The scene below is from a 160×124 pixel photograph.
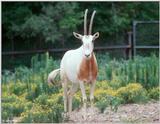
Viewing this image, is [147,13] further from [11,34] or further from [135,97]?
[135,97]

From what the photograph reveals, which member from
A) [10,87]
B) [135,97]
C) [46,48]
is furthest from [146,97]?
[46,48]

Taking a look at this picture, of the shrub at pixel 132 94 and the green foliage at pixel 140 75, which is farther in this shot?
the green foliage at pixel 140 75

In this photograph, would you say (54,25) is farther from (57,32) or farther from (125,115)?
(125,115)

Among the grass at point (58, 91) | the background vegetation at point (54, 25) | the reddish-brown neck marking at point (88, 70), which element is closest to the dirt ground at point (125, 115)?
the grass at point (58, 91)

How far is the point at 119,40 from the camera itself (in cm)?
2062

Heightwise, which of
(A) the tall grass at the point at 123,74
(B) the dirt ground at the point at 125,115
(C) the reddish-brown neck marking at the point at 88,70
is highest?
(A) the tall grass at the point at 123,74

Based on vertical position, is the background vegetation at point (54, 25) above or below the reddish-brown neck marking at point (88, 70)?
above

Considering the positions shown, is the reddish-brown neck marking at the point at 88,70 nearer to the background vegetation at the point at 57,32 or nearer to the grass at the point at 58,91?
the grass at the point at 58,91

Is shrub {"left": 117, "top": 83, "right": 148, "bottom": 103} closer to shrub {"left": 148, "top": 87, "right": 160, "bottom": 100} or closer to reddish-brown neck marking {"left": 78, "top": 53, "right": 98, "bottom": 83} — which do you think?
shrub {"left": 148, "top": 87, "right": 160, "bottom": 100}

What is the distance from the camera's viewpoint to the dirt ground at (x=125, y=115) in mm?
8086

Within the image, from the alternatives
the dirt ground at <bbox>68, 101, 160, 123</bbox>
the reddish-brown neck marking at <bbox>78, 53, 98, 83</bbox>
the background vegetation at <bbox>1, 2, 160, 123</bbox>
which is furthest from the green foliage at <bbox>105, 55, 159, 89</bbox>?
the reddish-brown neck marking at <bbox>78, 53, 98, 83</bbox>

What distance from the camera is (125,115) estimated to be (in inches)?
345

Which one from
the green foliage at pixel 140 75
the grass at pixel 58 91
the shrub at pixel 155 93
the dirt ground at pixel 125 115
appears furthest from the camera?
the green foliage at pixel 140 75

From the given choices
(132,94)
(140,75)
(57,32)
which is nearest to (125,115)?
(132,94)
